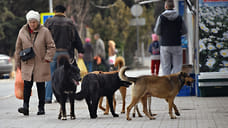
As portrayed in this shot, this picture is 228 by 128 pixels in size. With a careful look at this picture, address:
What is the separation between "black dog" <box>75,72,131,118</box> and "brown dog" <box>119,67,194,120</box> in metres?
0.48

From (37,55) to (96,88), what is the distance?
5.54 feet

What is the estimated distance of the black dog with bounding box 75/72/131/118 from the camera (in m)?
9.16

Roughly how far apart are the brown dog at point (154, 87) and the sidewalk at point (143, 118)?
0.93ft

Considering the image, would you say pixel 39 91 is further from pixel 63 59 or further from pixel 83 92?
pixel 83 92

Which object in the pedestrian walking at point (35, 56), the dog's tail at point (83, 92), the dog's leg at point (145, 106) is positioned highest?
the pedestrian walking at point (35, 56)

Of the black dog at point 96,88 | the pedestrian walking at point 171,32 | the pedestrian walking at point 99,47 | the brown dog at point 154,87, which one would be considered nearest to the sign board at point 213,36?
the pedestrian walking at point 171,32

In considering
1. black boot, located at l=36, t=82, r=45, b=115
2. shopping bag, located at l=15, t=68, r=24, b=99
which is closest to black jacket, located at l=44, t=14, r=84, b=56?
shopping bag, located at l=15, t=68, r=24, b=99

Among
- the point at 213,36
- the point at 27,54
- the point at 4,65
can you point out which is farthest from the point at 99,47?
the point at 27,54

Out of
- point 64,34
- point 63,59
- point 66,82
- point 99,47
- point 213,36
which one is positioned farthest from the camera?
point 99,47

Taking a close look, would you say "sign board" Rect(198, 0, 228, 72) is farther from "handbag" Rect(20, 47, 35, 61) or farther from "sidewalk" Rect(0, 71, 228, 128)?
"handbag" Rect(20, 47, 35, 61)

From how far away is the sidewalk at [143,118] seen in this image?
820cm

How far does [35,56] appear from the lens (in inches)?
407

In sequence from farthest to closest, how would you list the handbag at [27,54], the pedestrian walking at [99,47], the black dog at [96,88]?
the pedestrian walking at [99,47], the handbag at [27,54], the black dog at [96,88]

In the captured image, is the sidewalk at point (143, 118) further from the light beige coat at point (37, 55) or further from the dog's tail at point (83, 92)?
the light beige coat at point (37, 55)
